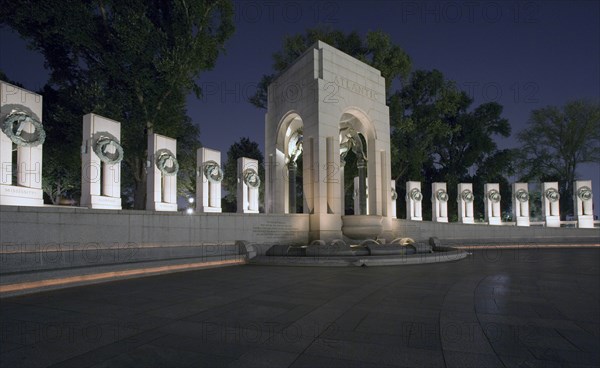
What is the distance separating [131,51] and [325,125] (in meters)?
16.5

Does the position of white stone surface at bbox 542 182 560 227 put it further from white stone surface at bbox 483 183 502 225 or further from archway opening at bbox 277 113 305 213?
archway opening at bbox 277 113 305 213

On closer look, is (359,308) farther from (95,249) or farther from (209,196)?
(209,196)

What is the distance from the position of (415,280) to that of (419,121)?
35.1 meters

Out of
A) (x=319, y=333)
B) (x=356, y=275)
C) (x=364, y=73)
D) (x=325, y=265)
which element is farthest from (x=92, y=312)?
(x=364, y=73)

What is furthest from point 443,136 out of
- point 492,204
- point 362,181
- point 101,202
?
point 101,202

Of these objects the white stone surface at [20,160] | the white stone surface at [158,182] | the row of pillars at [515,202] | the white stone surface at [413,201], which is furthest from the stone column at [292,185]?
the white stone surface at [20,160]

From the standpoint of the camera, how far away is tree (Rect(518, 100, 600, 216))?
46.4 metres

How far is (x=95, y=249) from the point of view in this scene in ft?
41.5

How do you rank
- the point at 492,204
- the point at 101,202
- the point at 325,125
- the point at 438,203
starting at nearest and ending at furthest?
the point at 101,202, the point at 325,125, the point at 438,203, the point at 492,204

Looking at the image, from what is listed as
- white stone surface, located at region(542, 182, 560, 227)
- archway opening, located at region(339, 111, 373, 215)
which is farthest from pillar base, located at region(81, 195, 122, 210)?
white stone surface, located at region(542, 182, 560, 227)

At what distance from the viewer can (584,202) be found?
34562mm

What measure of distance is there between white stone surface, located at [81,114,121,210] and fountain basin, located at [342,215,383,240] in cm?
1252

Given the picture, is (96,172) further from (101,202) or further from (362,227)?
(362,227)

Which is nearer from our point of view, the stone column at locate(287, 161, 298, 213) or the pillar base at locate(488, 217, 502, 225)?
the stone column at locate(287, 161, 298, 213)
